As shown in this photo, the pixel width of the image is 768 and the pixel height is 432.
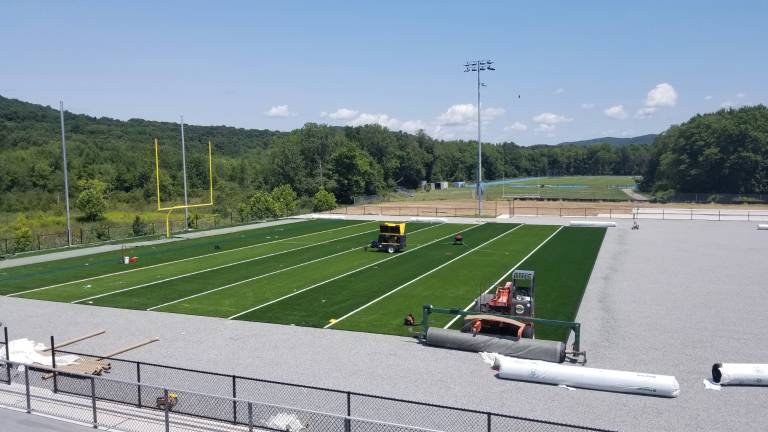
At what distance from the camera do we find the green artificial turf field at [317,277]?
22.8m

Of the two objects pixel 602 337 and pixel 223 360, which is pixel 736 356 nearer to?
pixel 602 337

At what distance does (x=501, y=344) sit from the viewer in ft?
55.9

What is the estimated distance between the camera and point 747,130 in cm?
9525

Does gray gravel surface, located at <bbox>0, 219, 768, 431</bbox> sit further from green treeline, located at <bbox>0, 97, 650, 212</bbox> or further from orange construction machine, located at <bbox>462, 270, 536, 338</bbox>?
green treeline, located at <bbox>0, 97, 650, 212</bbox>

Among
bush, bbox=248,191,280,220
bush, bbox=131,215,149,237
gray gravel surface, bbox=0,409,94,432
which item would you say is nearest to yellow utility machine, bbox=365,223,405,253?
bush, bbox=131,215,149,237

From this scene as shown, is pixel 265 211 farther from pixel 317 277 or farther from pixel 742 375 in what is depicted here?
pixel 742 375

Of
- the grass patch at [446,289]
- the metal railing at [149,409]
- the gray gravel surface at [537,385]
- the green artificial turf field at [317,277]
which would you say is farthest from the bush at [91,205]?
the metal railing at [149,409]

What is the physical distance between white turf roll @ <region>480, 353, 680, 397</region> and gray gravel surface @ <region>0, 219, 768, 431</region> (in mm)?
212

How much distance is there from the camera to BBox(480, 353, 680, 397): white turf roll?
45.7 feet

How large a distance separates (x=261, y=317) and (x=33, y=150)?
91.9 m

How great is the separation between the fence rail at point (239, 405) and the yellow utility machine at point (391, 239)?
2238 cm

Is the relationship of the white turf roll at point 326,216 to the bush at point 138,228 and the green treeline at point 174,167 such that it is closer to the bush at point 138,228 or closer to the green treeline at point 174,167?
the green treeline at point 174,167

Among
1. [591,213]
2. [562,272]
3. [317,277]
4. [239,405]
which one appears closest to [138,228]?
[317,277]

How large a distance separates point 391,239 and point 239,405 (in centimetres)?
2486
